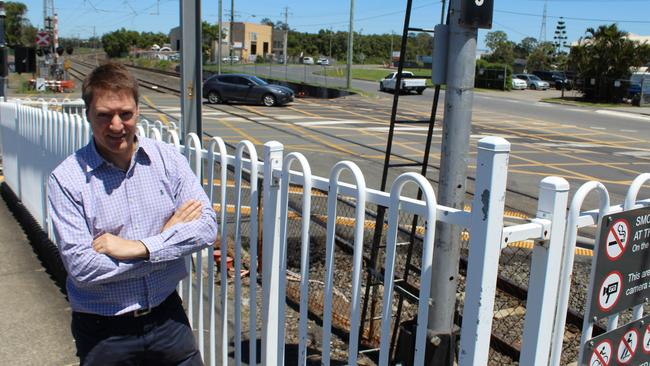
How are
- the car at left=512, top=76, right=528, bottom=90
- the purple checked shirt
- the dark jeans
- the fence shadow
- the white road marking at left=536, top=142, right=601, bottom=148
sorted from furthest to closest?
the car at left=512, top=76, right=528, bottom=90
the white road marking at left=536, top=142, right=601, bottom=148
the fence shadow
the dark jeans
the purple checked shirt

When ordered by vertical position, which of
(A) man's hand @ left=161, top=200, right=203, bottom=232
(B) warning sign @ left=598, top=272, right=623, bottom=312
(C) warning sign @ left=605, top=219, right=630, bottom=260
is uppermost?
(C) warning sign @ left=605, top=219, right=630, bottom=260

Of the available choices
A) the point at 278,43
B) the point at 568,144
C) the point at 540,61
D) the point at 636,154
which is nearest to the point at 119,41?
the point at 278,43

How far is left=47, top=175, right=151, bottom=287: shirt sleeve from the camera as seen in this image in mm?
2203

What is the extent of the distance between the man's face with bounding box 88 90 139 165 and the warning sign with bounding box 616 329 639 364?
2.00 meters

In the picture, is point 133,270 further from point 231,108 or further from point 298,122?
point 231,108

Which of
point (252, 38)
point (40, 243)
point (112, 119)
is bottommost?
point (40, 243)

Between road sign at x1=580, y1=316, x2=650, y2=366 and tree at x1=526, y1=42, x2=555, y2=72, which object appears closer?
road sign at x1=580, y1=316, x2=650, y2=366

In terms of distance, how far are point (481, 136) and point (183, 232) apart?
1685cm

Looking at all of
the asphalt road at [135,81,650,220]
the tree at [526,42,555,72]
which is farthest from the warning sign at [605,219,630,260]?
the tree at [526,42,555,72]

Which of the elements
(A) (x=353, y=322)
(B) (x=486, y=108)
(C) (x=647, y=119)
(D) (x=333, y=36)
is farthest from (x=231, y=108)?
(D) (x=333, y=36)

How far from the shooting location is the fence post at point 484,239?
1.86 m

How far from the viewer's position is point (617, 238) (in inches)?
84.0

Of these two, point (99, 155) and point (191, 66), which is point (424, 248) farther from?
point (191, 66)

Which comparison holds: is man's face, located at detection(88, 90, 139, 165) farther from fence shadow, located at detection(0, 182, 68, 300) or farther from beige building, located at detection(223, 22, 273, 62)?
beige building, located at detection(223, 22, 273, 62)
